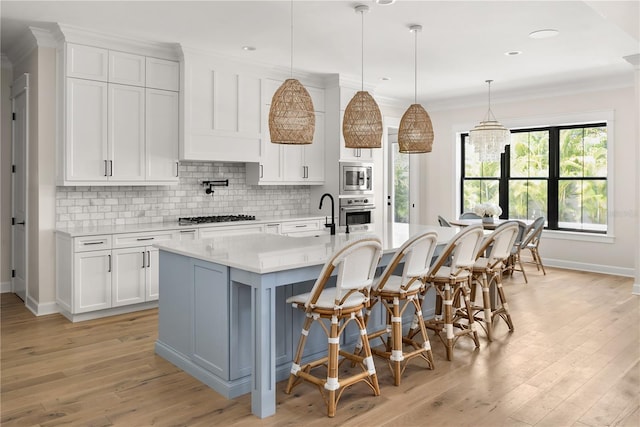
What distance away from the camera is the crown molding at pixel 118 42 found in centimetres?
466

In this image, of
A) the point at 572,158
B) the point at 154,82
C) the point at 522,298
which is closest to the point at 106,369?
the point at 154,82

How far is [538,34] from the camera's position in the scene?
15.6 ft

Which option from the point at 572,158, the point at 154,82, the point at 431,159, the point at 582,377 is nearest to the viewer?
the point at 582,377

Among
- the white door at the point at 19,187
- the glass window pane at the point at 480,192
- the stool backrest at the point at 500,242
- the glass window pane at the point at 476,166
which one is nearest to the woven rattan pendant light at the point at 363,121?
the stool backrest at the point at 500,242

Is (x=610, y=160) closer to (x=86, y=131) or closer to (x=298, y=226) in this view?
(x=298, y=226)

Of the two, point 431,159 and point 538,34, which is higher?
point 538,34

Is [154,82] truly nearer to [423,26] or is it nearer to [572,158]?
[423,26]

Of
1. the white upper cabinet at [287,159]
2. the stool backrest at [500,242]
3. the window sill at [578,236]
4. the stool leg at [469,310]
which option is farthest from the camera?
the window sill at [578,236]

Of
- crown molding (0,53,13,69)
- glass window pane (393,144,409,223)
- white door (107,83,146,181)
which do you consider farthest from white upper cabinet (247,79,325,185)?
crown molding (0,53,13,69)

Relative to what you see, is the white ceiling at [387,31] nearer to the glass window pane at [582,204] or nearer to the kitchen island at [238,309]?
the glass window pane at [582,204]

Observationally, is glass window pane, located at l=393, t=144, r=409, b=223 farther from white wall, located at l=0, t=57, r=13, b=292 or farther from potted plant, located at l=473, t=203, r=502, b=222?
white wall, located at l=0, t=57, r=13, b=292

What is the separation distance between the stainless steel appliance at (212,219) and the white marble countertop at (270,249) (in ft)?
5.52

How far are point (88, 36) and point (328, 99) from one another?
309 centimetres

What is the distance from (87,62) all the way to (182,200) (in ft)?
5.85
